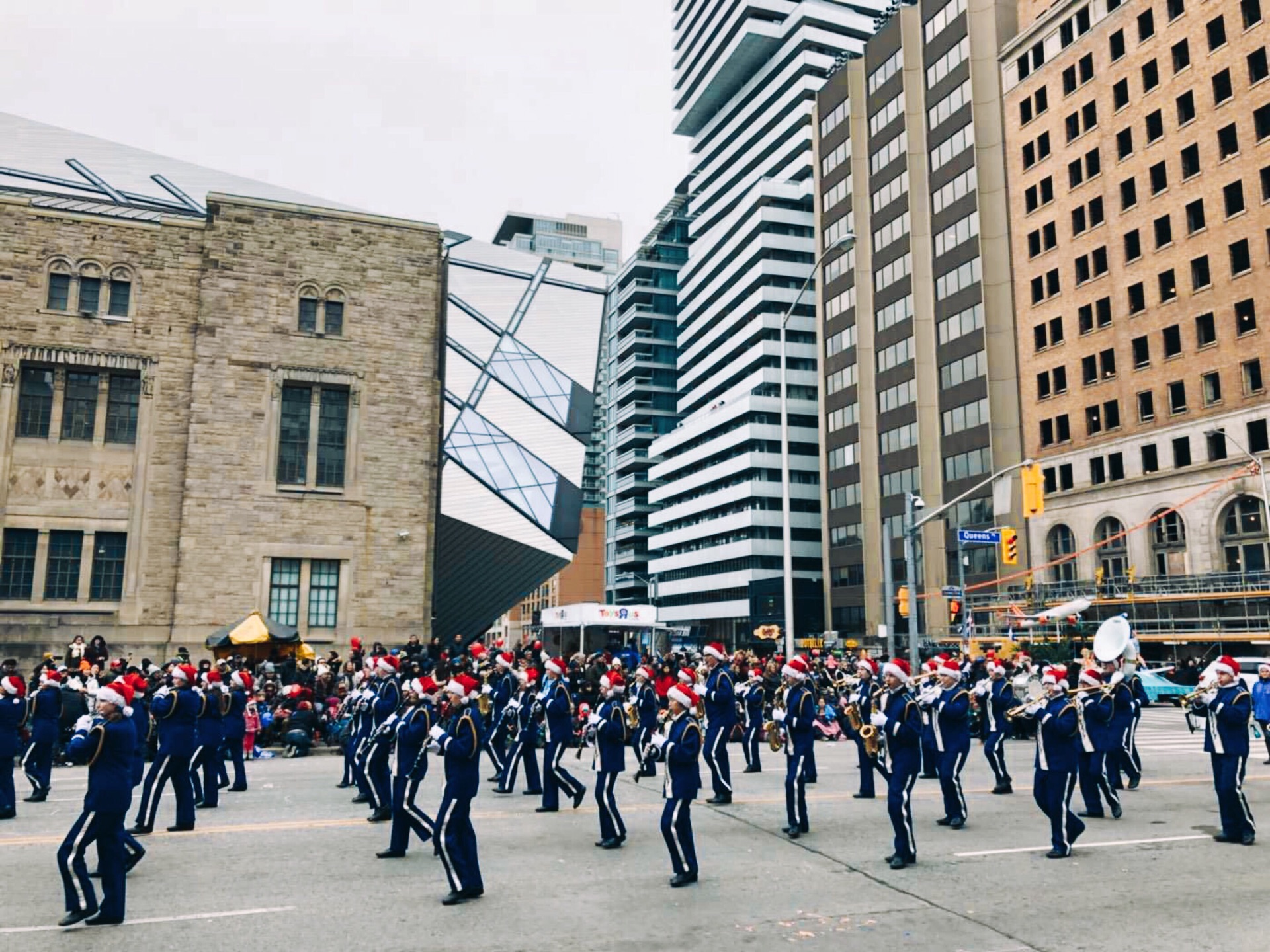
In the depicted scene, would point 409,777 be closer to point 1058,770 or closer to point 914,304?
point 1058,770

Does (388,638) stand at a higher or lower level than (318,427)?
lower

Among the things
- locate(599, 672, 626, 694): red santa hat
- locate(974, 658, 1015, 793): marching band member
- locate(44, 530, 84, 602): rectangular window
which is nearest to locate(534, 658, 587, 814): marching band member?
locate(599, 672, 626, 694): red santa hat

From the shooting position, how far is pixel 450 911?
338 inches

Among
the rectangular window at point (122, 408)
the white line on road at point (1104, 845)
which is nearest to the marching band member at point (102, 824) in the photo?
the white line on road at point (1104, 845)

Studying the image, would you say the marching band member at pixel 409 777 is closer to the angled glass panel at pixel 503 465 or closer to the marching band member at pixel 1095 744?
the marching band member at pixel 1095 744

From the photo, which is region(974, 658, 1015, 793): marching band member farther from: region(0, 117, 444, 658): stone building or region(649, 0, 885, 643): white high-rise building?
region(649, 0, 885, 643): white high-rise building

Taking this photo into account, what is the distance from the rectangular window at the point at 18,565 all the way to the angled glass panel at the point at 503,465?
1562 centimetres

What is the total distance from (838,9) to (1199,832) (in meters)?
117

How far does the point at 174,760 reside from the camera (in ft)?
39.5

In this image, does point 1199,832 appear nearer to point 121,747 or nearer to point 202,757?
point 121,747

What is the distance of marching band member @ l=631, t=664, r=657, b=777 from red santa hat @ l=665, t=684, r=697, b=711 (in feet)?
18.4

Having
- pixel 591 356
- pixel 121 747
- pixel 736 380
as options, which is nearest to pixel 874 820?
pixel 121 747

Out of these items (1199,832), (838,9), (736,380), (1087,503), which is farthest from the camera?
(838,9)

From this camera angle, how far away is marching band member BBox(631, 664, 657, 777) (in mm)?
Answer: 16156
